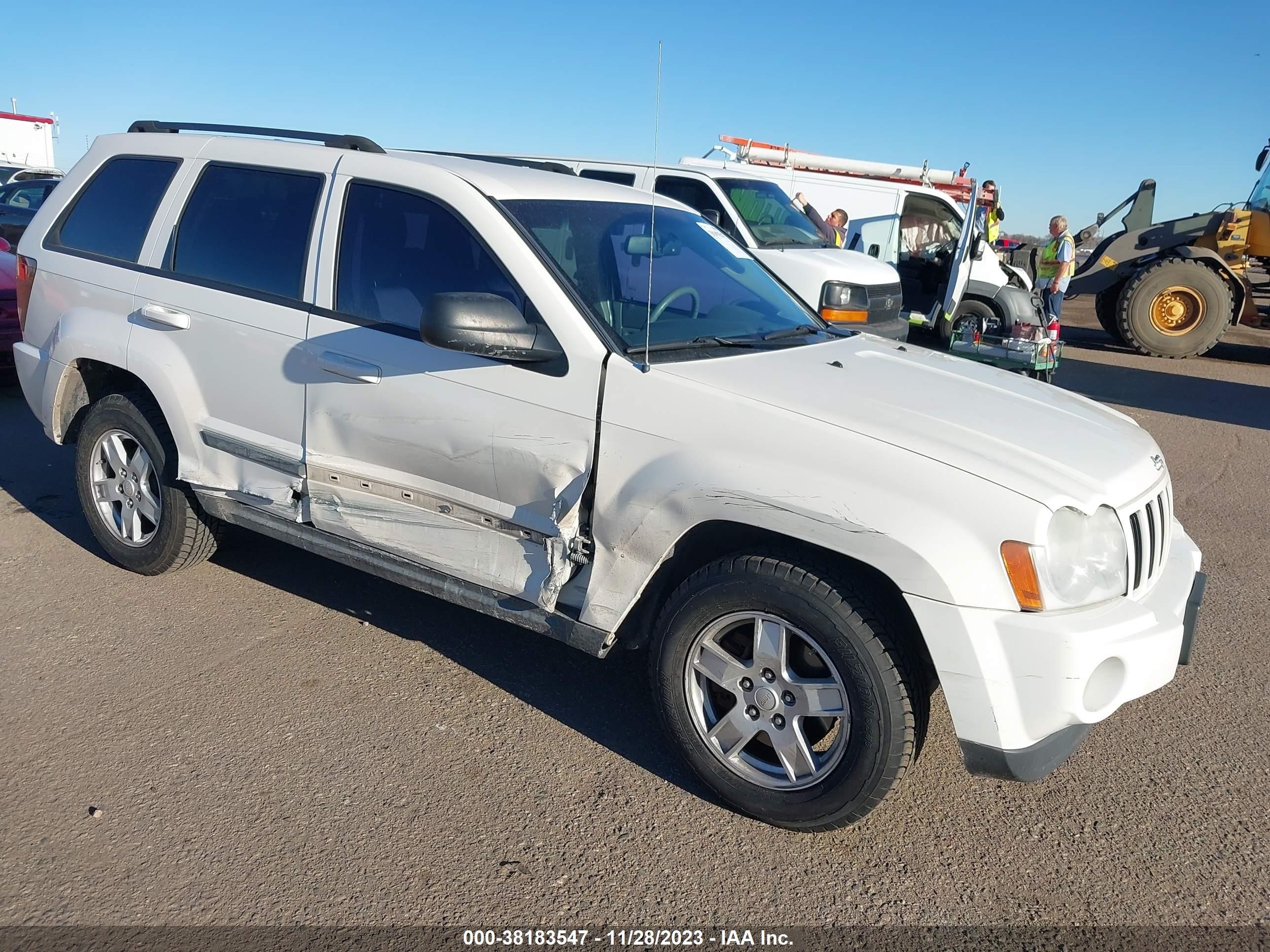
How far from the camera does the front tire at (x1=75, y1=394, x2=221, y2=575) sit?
4422mm

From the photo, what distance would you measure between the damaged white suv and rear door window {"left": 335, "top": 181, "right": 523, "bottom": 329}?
1 cm

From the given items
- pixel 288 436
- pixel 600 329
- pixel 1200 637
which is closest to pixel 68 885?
pixel 288 436

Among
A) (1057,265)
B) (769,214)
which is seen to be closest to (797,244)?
(769,214)

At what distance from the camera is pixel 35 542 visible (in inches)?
202

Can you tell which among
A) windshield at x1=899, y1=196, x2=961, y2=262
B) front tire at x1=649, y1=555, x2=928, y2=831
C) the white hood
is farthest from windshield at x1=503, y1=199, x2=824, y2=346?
windshield at x1=899, y1=196, x2=961, y2=262

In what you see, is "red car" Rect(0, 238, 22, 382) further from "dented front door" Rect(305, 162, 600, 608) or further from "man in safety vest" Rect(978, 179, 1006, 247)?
"man in safety vest" Rect(978, 179, 1006, 247)

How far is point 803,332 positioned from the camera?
13.0 feet

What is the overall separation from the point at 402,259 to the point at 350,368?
451mm

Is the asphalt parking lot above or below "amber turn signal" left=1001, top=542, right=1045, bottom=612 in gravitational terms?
below

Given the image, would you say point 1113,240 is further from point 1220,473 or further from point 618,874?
point 618,874

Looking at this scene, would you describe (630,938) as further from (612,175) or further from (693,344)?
(612,175)

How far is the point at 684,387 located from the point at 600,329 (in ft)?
1.31

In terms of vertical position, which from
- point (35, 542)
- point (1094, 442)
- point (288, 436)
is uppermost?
point (1094, 442)

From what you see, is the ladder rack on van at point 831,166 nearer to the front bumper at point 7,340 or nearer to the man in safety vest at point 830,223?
the man in safety vest at point 830,223
